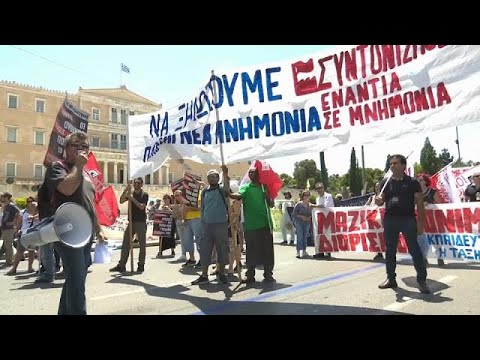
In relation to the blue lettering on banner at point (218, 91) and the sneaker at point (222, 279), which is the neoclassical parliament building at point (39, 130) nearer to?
the sneaker at point (222, 279)

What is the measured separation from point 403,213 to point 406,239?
0.38m

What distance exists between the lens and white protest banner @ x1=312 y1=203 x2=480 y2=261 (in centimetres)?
766

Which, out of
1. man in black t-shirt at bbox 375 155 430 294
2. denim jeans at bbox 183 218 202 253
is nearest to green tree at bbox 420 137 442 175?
denim jeans at bbox 183 218 202 253

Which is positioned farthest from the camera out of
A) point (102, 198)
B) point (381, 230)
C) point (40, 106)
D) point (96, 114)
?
point (96, 114)

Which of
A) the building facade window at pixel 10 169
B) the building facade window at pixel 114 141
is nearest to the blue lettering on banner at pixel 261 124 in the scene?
the building facade window at pixel 10 169

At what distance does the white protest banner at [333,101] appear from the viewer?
525 centimetres

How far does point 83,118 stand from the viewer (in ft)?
32.7

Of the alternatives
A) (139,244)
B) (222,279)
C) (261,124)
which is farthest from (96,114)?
(261,124)

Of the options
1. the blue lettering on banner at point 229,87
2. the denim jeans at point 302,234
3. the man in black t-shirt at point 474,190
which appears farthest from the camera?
the denim jeans at point 302,234

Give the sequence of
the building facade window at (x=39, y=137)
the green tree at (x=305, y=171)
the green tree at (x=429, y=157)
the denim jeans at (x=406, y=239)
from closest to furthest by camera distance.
Result: the denim jeans at (x=406, y=239)
the building facade window at (x=39, y=137)
the green tree at (x=429, y=157)
the green tree at (x=305, y=171)

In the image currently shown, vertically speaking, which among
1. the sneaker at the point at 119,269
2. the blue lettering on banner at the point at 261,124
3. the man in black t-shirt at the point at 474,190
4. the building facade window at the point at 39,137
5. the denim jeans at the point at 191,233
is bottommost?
the sneaker at the point at 119,269

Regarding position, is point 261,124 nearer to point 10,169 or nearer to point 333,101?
point 333,101

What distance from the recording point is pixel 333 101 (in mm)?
6125
